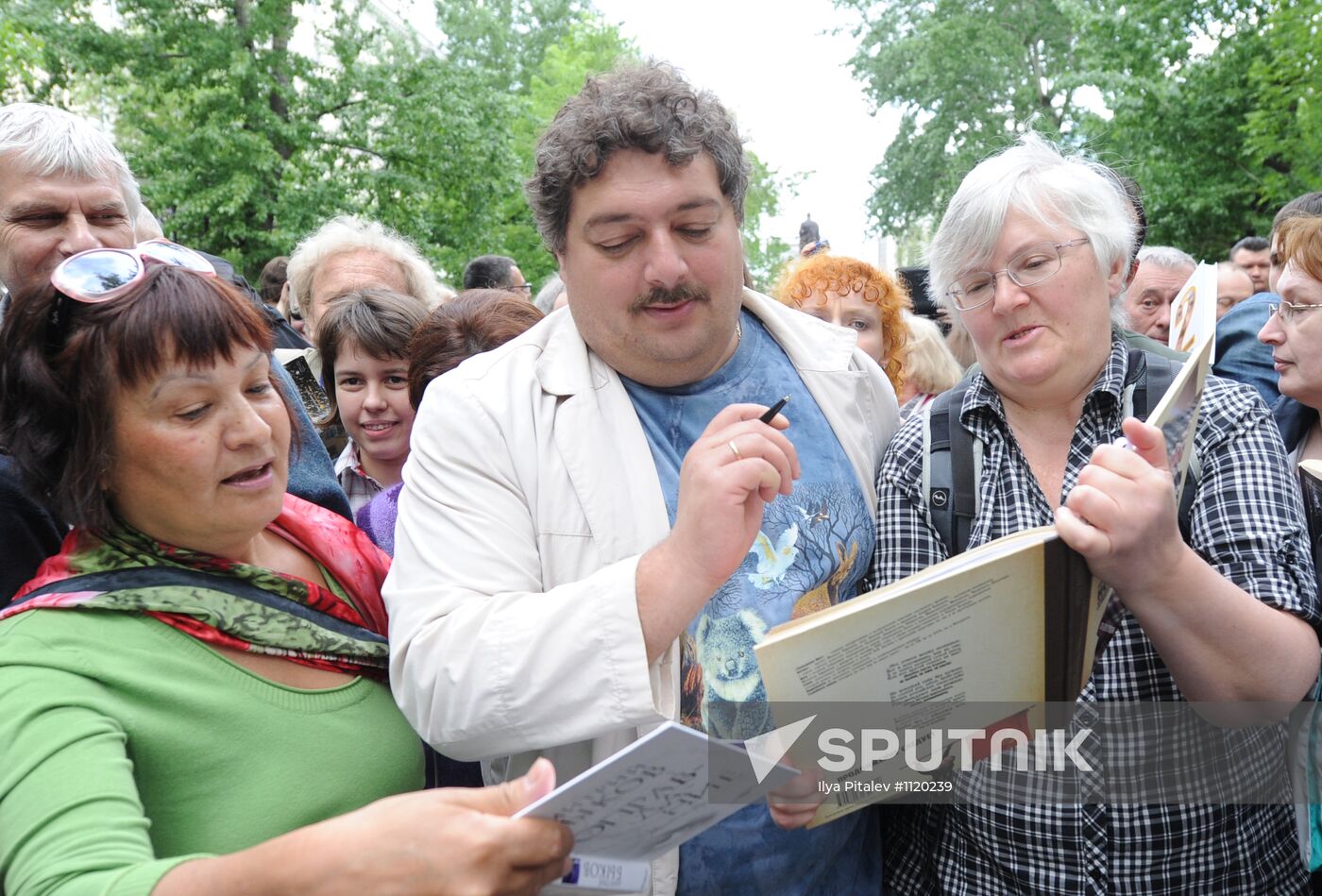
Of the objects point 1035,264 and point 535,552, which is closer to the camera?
point 535,552

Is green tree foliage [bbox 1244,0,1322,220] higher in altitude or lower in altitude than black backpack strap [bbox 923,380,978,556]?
higher

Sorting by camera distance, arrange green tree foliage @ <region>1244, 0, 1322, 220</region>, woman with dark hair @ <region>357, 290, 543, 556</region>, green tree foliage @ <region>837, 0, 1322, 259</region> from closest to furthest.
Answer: woman with dark hair @ <region>357, 290, 543, 556</region> → green tree foliage @ <region>1244, 0, 1322, 220</region> → green tree foliage @ <region>837, 0, 1322, 259</region>

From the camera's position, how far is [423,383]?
290 centimetres

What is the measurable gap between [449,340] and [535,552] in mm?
1170

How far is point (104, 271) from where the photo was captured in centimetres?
177

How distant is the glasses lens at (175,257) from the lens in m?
1.86

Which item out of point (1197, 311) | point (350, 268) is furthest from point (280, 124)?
point (1197, 311)

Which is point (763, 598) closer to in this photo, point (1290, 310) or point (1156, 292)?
point (1290, 310)

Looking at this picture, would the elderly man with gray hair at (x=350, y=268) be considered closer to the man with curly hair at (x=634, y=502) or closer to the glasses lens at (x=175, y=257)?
the glasses lens at (x=175, y=257)

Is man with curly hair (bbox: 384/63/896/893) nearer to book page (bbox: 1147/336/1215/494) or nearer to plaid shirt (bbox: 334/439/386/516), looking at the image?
book page (bbox: 1147/336/1215/494)

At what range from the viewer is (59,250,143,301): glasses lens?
5.64 feet

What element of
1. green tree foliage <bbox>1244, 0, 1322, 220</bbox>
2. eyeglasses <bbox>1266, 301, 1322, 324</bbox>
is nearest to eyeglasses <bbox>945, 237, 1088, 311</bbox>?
eyeglasses <bbox>1266, 301, 1322, 324</bbox>

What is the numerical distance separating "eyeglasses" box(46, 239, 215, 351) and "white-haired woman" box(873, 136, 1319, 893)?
4.71 feet

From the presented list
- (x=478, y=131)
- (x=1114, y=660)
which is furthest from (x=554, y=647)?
(x=478, y=131)
